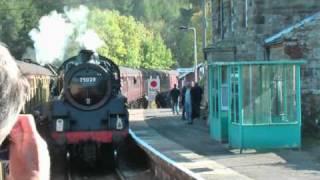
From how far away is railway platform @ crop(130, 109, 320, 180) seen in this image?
1226 cm

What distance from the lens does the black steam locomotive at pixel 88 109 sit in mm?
16641

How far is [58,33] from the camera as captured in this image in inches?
2217

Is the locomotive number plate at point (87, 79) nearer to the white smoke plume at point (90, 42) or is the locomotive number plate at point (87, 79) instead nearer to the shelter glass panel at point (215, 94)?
the white smoke plume at point (90, 42)

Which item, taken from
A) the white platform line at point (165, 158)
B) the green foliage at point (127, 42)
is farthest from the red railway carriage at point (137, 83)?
the white platform line at point (165, 158)

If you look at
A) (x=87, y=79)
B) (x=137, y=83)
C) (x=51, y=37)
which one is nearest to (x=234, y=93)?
(x=87, y=79)

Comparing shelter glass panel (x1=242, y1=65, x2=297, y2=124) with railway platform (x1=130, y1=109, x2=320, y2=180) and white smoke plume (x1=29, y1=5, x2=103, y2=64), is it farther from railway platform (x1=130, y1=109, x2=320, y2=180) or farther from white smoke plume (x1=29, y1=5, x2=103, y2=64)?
white smoke plume (x1=29, y1=5, x2=103, y2=64)

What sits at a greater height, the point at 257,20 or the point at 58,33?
the point at 58,33

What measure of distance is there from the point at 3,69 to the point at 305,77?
1945cm

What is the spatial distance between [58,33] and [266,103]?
137 feet

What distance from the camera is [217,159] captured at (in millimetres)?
14898

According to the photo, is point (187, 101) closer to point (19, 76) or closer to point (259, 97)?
point (259, 97)

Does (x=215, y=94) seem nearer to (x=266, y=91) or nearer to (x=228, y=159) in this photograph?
(x=266, y=91)

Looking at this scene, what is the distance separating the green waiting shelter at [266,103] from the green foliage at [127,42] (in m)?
56.0

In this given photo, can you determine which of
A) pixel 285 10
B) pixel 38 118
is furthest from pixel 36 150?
pixel 285 10
